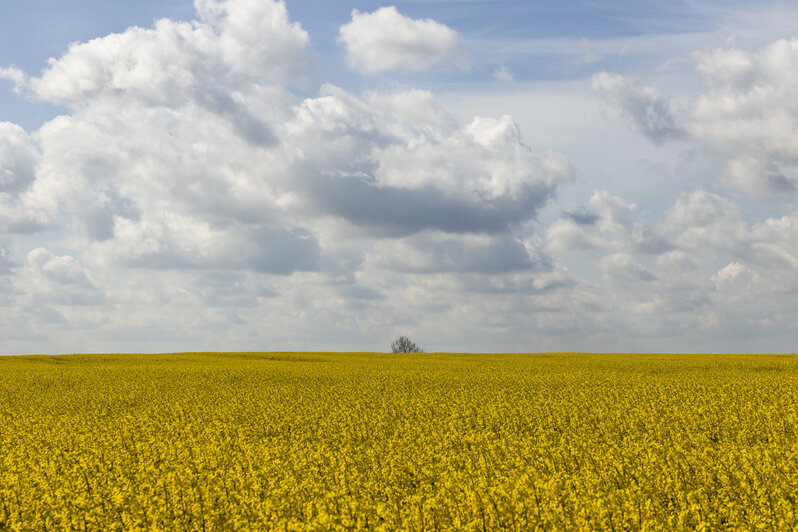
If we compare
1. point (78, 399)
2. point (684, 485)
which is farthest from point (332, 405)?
point (684, 485)

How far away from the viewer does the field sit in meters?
8.57

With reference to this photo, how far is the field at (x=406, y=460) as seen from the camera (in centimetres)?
857

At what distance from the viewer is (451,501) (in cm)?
880

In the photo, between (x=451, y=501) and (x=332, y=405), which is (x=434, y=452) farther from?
(x=332, y=405)

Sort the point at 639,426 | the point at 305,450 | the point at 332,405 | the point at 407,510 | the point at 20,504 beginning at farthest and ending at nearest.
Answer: the point at 332,405, the point at 639,426, the point at 305,450, the point at 20,504, the point at 407,510

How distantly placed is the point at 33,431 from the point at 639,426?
15325mm

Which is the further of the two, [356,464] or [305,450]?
[305,450]

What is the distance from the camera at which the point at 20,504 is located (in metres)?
10.1

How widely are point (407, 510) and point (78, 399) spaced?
20362 mm

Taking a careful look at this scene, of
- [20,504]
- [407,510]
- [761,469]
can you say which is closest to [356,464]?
[407,510]

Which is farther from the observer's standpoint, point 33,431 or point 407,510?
point 33,431

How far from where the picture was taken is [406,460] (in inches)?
478

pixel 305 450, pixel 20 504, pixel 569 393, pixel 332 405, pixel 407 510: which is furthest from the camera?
pixel 569 393

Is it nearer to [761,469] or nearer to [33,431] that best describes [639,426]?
[761,469]
